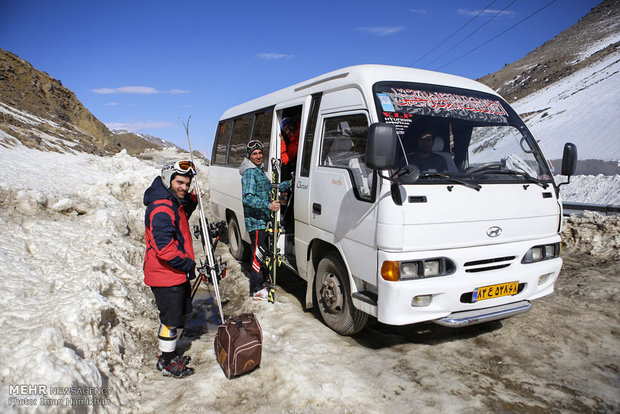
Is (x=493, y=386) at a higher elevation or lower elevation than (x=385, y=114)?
lower

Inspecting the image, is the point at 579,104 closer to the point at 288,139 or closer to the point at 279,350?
the point at 288,139

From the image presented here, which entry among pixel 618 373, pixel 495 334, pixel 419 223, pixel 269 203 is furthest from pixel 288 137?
pixel 618 373

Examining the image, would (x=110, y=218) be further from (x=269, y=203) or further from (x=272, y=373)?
(x=272, y=373)

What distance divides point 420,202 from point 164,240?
7.39 ft

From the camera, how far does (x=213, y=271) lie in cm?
416

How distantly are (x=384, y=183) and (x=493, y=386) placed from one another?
1.96m

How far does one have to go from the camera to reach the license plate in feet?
11.7

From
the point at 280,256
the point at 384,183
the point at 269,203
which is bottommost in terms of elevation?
the point at 280,256

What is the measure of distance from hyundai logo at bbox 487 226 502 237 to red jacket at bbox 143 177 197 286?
2.78 m

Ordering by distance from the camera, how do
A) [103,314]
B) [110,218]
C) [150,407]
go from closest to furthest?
1. [150,407]
2. [103,314]
3. [110,218]

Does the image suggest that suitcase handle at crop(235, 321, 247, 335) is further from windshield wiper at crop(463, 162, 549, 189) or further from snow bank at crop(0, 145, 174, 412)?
windshield wiper at crop(463, 162, 549, 189)

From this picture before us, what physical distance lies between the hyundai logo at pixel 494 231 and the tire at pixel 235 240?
456cm

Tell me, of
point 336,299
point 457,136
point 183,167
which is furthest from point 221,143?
point 457,136

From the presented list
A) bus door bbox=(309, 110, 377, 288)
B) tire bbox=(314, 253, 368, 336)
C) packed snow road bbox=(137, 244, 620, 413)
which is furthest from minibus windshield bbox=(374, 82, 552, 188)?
packed snow road bbox=(137, 244, 620, 413)
